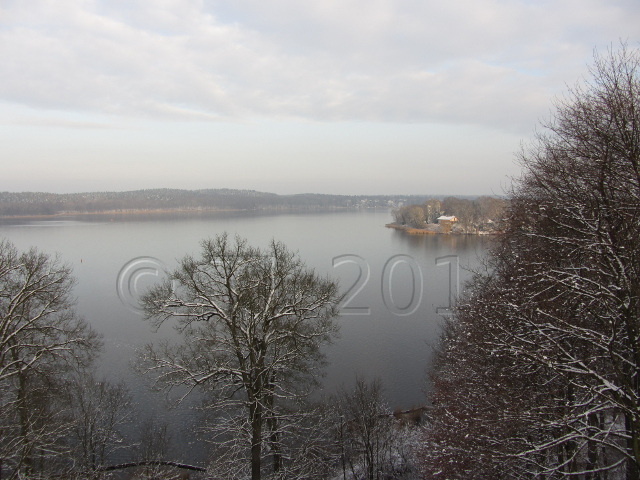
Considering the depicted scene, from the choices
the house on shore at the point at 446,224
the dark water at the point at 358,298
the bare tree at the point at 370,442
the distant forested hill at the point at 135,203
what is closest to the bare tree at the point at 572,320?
the bare tree at the point at 370,442

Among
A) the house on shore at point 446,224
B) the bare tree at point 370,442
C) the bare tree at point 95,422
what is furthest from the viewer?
the house on shore at point 446,224

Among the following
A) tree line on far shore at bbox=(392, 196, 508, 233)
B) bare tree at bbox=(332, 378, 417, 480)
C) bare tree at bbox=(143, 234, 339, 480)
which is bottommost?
bare tree at bbox=(332, 378, 417, 480)

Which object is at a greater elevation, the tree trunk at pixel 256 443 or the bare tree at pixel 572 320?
the bare tree at pixel 572 320

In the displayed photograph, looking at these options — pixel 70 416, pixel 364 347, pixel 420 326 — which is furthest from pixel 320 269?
pixel 70 416

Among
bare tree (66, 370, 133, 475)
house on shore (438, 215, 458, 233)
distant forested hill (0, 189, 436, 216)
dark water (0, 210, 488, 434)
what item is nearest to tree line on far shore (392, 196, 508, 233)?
house on shore (438, 215, 458, 233)

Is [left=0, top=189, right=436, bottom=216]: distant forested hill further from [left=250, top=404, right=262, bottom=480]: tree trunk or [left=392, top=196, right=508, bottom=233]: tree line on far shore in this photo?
[left=250, top=404, right=262, bottom=480]: tree trunk

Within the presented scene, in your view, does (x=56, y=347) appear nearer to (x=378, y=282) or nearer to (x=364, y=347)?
(x=364, y=347)

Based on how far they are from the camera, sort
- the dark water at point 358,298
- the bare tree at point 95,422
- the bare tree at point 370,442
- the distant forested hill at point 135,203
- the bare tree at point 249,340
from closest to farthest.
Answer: the bare tree at point 249,340, the bare tree at point 95,422, the bare tree at point 370,442, the dark water at point 358,298, the distant forested hill at point 135,203

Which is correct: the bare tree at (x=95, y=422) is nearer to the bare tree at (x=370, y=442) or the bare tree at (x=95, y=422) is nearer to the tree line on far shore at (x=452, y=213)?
the bare tree at (x=370, y=442)

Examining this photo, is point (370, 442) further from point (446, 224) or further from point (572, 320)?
point (446, 224)

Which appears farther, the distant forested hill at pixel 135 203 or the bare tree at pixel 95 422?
the distant forested hill at pixel 135 203

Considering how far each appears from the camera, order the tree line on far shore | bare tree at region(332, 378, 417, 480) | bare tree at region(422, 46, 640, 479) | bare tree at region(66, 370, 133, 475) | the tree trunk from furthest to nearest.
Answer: the tree line on far shore → bare tree at region(332, 378, 417, 480) → bare tree at region(66, 370, 133, 475) → the tree trunk → bare tree at region(422, 46, 640, 479)

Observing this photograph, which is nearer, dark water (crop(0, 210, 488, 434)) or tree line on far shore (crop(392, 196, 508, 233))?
dark water (crop(0, 210, 488, 434))

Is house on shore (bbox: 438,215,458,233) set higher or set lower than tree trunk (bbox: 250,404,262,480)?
higher
